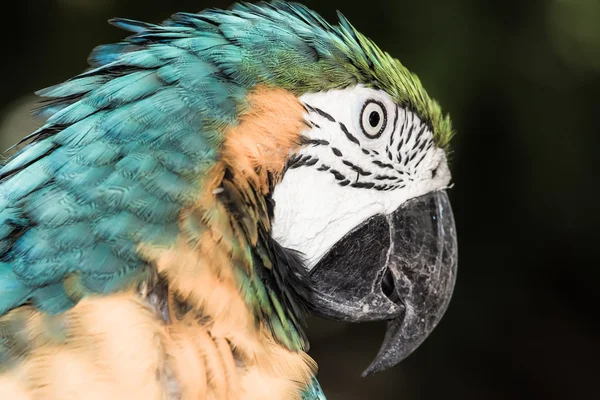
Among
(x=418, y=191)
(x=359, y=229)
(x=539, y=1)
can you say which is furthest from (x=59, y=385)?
(x=539, y=1)

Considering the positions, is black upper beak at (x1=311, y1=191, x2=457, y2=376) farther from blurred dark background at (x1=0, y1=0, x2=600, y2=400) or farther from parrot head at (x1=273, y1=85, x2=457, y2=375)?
blurred dark background at (x1=0, y1=0, x2=600, y2=400)

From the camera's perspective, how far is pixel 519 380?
11.3 ft

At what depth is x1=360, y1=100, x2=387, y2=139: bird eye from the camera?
117 cm

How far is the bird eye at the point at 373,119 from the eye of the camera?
1.17 metres

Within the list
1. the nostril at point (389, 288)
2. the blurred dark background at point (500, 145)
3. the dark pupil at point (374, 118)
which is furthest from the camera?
the blurred dark background at point (500, 145)

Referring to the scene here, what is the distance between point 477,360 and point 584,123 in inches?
55.5

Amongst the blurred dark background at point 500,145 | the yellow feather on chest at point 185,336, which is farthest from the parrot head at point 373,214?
the blurred dark background at point 500,145

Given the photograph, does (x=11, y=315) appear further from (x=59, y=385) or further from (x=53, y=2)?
(x=53, y=2)

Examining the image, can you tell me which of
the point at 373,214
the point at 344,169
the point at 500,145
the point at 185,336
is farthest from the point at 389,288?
the point at 500,145

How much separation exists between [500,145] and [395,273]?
1.83m

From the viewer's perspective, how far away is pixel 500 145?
290cm

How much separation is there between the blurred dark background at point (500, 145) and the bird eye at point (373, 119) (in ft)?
4.58

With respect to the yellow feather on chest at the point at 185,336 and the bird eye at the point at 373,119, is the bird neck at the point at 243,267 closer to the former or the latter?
the yellow feather on chest at the point at 185,336

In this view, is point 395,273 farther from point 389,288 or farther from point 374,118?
point 374,118
